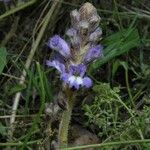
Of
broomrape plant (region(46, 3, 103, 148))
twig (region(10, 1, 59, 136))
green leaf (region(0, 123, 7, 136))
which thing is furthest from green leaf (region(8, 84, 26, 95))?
broomrape plant (region(46, 3, 103, 148))

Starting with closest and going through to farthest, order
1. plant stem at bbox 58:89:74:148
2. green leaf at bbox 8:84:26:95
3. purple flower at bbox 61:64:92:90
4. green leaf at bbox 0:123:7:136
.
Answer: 1. purple flower at bbox 61:64:92:90
2. plant stem at bbox 58:89:74:148
3. green leaf at bbox 0:123:7:136
4. green leaf at bbox 8:84:26:95

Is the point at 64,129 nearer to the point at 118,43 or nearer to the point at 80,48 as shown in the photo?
the point at 80,48

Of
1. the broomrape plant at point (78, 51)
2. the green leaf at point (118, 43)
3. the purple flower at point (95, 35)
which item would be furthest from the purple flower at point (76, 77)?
the green leaf at point (118, 43)

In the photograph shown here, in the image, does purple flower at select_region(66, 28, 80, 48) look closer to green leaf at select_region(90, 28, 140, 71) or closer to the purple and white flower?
the purple and white flower

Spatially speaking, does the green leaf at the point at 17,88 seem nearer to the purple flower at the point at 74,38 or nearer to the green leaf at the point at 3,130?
the green leaf at the point at 3,130

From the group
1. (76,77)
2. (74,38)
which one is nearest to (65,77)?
(76,77)

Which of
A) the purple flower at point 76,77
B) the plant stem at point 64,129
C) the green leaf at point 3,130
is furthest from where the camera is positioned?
the green leaf at point 3,130

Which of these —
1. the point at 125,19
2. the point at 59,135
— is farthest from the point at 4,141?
the point at 125,19
